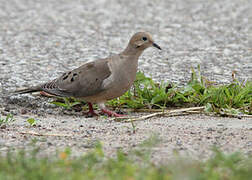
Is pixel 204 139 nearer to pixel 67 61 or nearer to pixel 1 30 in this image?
pixel 67 61

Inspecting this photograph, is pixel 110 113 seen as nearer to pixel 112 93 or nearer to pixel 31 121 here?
pixel 112 93

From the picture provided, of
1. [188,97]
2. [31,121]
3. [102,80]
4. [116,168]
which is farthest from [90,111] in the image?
[116,168]

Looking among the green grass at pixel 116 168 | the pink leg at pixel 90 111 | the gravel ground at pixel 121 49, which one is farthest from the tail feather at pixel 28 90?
the green grass at pixel 116 168

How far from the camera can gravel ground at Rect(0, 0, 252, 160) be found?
421 centimetres

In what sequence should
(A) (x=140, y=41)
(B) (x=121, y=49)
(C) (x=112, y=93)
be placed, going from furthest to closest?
1. (B) (x=121, y=49)
2. (A) (x=140, y=41)
3. (C) (x=112, y=93)

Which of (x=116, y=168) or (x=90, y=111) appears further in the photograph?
(x=90, y=111)

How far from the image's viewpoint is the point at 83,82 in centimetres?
530

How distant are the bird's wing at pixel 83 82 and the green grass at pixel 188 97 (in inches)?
7.4

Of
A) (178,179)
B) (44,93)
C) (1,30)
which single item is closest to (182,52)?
(44,93)

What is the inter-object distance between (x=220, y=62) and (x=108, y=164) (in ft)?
14.2

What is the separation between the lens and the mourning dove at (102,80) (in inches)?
203

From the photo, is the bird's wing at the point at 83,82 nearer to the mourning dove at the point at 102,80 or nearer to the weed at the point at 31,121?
the mourning dove at the point at 102,80

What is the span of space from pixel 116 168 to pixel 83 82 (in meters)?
2.34

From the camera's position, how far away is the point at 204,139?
4.04m
